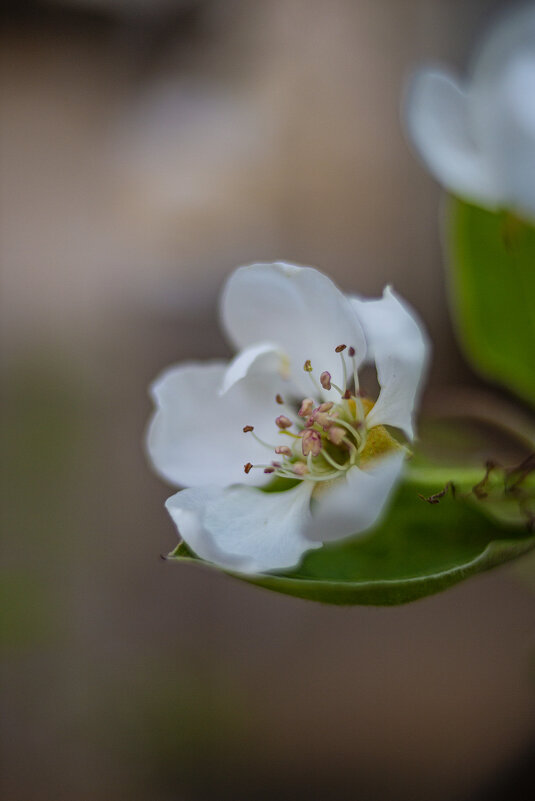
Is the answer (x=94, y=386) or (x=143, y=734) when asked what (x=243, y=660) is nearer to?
(x=143, y=734)

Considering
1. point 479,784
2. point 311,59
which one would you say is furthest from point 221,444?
point 311,59

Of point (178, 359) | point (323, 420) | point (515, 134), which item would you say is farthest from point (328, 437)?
point (178, 359)

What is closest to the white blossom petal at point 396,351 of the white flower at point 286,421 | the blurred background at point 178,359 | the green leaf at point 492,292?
the white flower at point 286,421

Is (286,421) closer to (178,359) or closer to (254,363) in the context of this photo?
(254,363)

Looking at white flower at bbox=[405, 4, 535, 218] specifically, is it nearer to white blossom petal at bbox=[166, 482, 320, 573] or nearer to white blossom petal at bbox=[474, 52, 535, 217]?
Result: white blossom petal at bbox=[474, 52, 535, 217]

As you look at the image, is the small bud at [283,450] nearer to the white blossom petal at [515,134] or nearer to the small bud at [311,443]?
the small bud at [311,443]

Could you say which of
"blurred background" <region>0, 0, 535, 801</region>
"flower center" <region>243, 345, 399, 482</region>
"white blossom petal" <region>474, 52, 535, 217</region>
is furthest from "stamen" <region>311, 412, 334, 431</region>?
"blurred background" <region>0, 0, 535, 801</region>
